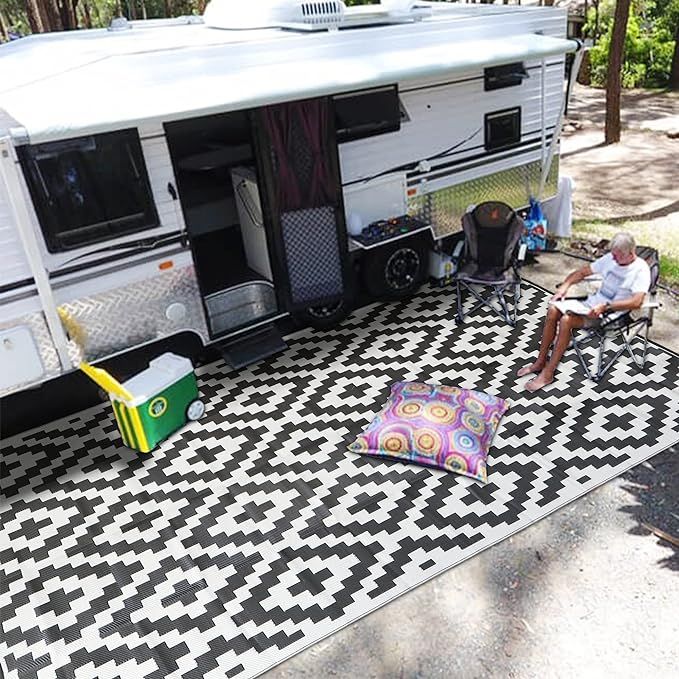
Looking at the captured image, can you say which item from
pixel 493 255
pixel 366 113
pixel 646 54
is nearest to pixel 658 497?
pixel 493 255

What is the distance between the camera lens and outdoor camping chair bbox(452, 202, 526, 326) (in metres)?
5.65

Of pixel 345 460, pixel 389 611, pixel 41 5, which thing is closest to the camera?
pixel 389 611

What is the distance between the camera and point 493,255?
5.77 meters

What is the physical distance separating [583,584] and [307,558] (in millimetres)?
1376

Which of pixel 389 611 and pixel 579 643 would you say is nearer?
pixel 579 643

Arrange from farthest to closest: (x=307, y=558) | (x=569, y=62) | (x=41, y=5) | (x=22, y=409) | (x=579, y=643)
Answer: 1. (x=41, y=5)
2. (x=569, y=62)
3. (x=22, y=409)
4. (x=307, y=558)
5. (x=579, y=643)

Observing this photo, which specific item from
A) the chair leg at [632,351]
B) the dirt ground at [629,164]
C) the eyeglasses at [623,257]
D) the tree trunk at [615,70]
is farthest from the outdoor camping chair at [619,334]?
the tree trunk at [615,70]

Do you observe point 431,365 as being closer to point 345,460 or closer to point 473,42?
point 345,460

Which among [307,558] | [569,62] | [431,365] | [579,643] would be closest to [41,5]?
[569,62]

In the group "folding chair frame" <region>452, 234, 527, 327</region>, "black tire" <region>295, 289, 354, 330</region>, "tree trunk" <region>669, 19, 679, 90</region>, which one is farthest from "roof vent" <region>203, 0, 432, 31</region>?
"tree trunk" <region>669, 19, 679, 90</region>

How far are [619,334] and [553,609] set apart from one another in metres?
2.19

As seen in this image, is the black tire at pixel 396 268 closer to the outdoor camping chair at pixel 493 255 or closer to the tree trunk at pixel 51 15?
the outdoor camping chair at pixel 493 255

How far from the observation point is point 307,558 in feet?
12.3

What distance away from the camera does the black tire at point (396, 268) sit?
591cm
